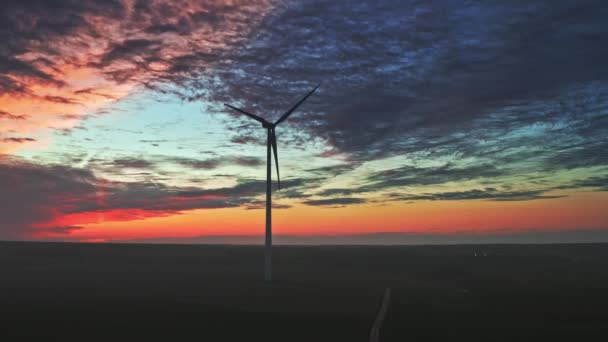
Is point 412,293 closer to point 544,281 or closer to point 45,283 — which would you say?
point 544,281

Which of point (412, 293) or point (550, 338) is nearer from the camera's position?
point (550, 338)

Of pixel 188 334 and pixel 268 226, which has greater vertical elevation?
pixel 268 226

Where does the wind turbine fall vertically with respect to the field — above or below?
above

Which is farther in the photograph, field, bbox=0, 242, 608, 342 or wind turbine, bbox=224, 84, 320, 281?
wind turbine, bbox=224, 84, 320, 281

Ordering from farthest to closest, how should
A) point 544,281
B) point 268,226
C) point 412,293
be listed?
point 544,281 < point 268,226 < point 412,293

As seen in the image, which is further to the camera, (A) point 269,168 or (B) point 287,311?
(A) point 269,168

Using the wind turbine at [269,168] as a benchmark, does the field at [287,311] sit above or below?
below

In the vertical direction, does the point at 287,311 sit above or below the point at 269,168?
below

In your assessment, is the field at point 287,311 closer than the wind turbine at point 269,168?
Yes

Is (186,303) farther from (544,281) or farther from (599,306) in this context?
(544,281)

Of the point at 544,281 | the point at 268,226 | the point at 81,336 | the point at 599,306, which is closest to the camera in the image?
the point at 81,336

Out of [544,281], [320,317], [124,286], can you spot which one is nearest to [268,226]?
[124,286]
